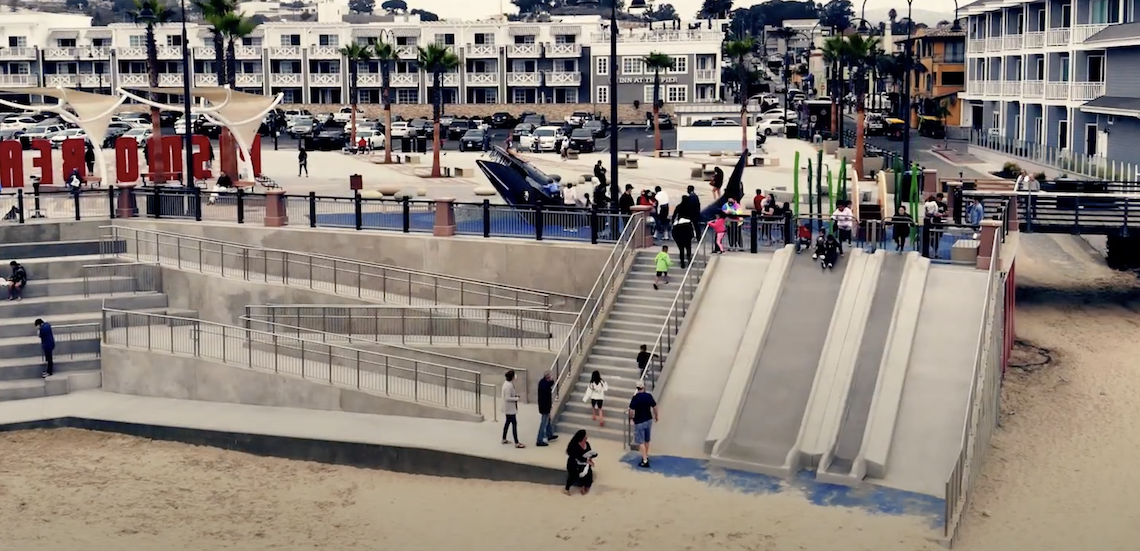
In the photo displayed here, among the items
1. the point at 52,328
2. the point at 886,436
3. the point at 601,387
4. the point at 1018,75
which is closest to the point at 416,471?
the point at 601,387

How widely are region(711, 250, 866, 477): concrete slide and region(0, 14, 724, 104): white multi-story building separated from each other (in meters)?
81.3

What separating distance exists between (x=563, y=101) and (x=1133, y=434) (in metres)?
87.0

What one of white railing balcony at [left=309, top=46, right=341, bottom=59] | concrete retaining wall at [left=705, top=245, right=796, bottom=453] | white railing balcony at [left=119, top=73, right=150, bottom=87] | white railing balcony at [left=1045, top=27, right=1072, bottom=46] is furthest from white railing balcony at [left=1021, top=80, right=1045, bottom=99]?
white railing balcony at [left=119, top=73, right=150, bottom=87]

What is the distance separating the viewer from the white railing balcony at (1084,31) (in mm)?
60094

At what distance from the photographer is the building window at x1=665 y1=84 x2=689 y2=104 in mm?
108312

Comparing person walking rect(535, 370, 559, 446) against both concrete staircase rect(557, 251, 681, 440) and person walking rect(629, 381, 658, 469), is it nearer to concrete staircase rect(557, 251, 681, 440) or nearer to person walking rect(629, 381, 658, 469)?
concrete staircase rect(557, 251, 681, 440)

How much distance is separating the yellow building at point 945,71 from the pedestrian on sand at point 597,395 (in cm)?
7789

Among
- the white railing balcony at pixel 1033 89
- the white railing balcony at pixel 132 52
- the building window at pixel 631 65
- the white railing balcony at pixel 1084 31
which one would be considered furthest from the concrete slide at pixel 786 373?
the white railing balcony at pixel 132 52

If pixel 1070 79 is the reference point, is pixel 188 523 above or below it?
below

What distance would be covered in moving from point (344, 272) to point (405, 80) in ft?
257

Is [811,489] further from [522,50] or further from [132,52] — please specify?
[132,52]

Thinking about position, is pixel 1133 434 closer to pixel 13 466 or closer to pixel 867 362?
pixel 867 362

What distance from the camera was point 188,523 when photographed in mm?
22484

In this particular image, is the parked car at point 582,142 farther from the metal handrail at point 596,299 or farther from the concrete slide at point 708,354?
the concrete slide at point 708,354
